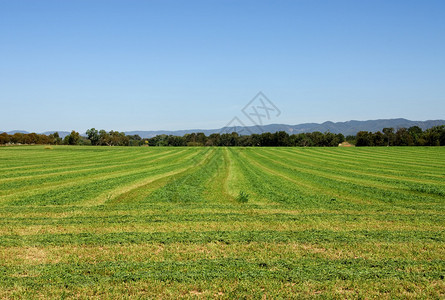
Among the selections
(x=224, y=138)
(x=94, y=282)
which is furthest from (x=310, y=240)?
(x=224, y=138)

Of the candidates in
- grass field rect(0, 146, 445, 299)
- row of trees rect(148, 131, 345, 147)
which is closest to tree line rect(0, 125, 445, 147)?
row of trees rect(148, 131, 345, 147)

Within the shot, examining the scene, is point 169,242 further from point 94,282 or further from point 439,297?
point 439,297

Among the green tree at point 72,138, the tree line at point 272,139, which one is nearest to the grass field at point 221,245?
the tree line at point 272,139

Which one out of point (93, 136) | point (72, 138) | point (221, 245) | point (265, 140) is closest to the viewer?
point (221, 245)

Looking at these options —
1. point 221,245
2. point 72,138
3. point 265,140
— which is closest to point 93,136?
point 72,138

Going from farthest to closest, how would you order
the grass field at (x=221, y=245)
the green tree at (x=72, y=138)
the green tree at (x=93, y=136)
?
the green tree at (x=93, y=136) → the green tree at (x=72, y=138) → the grass field at (x=221, y=245)

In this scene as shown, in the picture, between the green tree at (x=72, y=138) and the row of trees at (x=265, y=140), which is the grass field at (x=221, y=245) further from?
the green tree at (x=72, y=138)

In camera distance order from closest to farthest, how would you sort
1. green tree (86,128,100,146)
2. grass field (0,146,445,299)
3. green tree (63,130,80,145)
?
grass field (0,146,445,299) → green tree (63,130,80,145) → green tree (86,128,100,146)

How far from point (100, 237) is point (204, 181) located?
13.2m

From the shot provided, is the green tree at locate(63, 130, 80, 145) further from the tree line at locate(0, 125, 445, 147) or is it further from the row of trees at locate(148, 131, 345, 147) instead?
the row of trees at locate(148, 131, 345, 147)

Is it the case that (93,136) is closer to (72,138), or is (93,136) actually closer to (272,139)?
(72,138)

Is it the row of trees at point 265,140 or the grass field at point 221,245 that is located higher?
the row of trees at point 265,140

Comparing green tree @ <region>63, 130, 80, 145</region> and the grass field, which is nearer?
the grass field

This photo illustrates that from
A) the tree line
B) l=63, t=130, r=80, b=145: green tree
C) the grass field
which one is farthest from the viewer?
l=63, t=130, r=80, b=145: green tree
